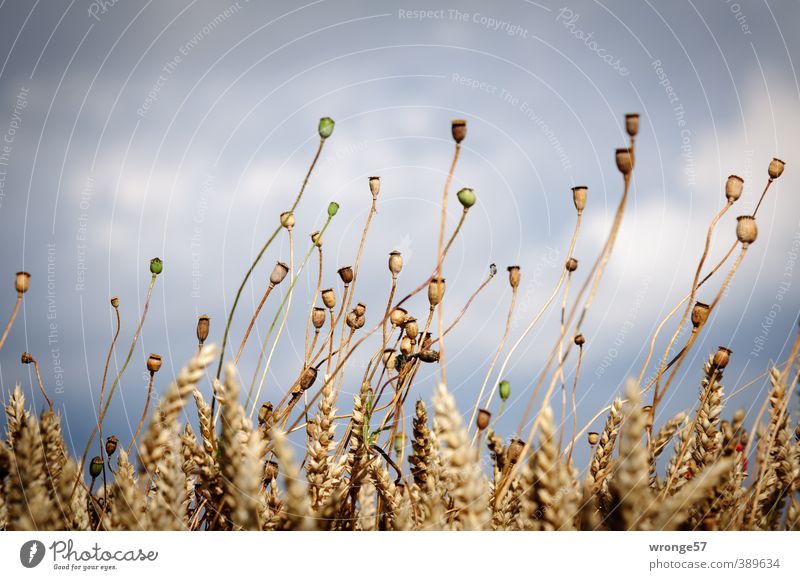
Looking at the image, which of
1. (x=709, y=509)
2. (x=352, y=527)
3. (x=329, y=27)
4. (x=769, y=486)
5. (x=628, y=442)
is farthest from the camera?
(x=329, y=27)

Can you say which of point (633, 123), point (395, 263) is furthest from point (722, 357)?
point (395, 263)

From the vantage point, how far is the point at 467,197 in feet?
3.96

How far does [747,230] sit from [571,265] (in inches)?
15.4

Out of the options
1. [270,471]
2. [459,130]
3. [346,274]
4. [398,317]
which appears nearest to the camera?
[459,130]

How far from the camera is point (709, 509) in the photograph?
0.98m

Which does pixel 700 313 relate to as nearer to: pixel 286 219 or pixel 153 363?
pixel 286 219

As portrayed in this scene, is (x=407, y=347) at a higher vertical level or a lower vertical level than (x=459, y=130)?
lower

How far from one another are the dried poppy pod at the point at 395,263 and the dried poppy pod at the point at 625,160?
0.70 meters

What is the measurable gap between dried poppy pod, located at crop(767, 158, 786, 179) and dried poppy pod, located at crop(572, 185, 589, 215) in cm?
53

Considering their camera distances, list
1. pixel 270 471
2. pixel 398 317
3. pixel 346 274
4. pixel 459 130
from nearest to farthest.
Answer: pixel 459 130 < pixel 270 471 < pixel 398 317 < pixel 346 274
